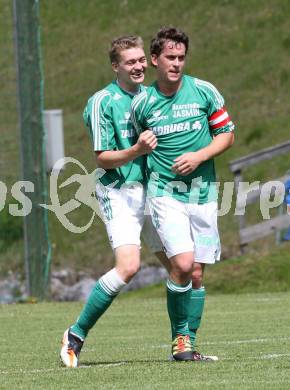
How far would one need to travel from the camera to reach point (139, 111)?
730 centimetres

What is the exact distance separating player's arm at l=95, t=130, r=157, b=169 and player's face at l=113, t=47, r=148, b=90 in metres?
0.47

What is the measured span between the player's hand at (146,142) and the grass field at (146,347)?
4.04 ft

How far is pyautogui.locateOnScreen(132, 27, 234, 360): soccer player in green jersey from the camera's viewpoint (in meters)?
7.28

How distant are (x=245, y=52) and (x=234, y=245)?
770 cm

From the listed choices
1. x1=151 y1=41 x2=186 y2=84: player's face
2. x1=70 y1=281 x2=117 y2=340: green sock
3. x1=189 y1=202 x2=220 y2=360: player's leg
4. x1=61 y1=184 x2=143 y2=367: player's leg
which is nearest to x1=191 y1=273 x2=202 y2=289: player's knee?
x1=189 y1=202 x2=220 y2=360: player's leg

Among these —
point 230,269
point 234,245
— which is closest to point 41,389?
point 230,269

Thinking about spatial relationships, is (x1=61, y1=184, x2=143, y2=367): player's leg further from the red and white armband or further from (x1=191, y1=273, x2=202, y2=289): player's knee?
the red and white armband

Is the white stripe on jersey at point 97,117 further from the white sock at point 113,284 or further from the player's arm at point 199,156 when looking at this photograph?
the white sock at point 113,284

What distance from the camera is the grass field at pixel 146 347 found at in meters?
6.43

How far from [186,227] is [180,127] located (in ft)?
1.93

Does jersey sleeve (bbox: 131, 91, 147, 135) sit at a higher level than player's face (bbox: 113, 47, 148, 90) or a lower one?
lower

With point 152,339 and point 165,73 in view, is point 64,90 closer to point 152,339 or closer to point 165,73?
point 152,339

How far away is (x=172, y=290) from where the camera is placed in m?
7.41

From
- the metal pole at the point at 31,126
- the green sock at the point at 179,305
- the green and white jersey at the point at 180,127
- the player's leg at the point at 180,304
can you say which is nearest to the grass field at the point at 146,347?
the player's leg at the point at 180,304
